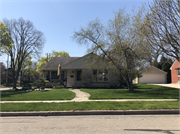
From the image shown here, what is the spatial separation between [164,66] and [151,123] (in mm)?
36231

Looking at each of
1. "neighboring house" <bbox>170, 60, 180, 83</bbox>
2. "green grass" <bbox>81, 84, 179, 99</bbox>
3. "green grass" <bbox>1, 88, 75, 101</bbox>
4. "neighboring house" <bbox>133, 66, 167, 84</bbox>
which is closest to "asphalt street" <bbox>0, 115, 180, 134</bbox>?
"green grass" <bbox>81, 84, 179, 99</bbox>

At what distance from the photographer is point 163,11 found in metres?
10.1

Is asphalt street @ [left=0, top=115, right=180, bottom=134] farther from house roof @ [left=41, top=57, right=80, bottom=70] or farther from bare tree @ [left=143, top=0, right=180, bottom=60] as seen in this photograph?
house roof @ [left=41, top=57, right=80, bottom=70]

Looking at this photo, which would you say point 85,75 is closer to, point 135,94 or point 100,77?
point 100,77

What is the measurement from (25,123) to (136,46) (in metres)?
10.8

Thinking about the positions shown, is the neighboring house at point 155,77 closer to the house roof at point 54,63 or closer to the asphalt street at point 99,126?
the house roof at point 54,63

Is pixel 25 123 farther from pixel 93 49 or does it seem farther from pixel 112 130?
pixel 93 49

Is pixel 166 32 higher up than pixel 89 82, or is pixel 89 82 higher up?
pixel 166 32

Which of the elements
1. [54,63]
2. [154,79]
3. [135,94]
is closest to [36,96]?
[135,94]

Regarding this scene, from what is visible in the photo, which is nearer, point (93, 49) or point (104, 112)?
point (104, 112)

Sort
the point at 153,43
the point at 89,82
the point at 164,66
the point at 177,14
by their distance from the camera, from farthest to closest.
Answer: the point at 164,66, the point at 89,82, the point at 153,43, the point at 177,14

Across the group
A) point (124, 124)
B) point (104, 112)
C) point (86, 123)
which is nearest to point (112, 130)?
point (124, 124)

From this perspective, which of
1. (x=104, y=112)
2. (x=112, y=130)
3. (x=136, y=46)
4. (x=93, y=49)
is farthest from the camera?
(x=93, y=49)

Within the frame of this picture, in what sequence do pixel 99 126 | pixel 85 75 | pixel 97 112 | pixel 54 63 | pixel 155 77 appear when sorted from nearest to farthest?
pixel 99 126, pixel 97 112, pixel 85 75, pixel 54 63, pixel 155 77
